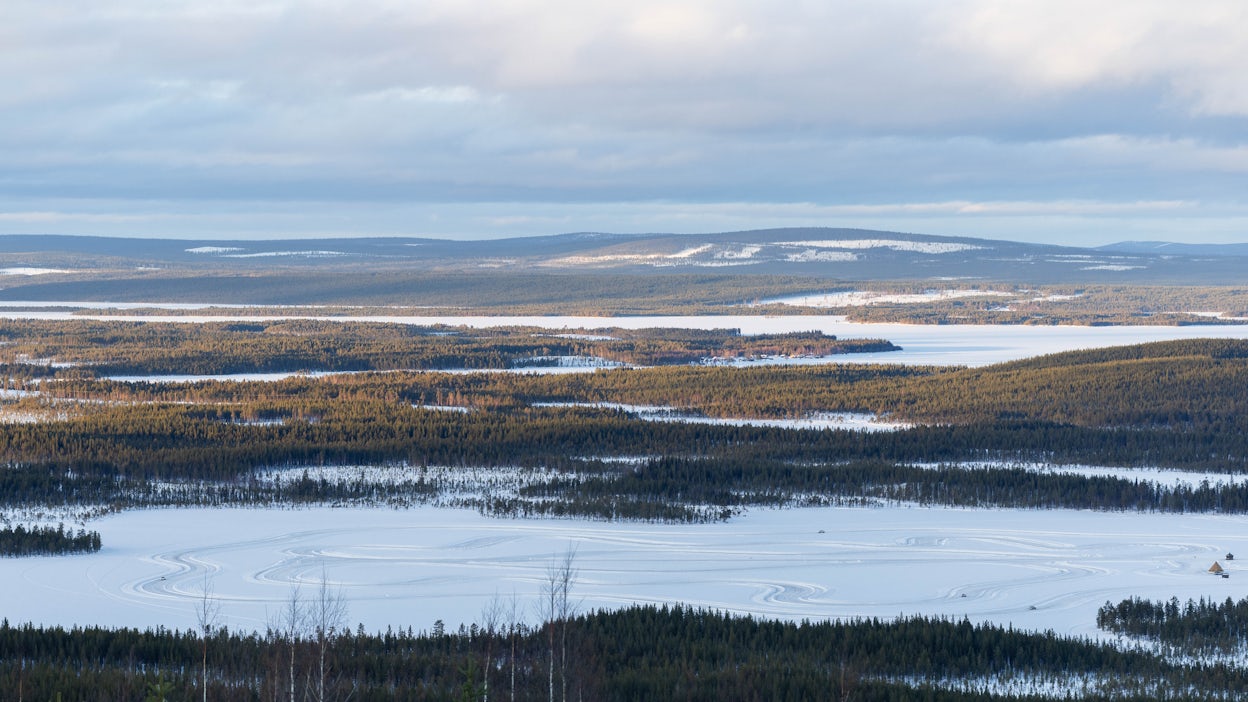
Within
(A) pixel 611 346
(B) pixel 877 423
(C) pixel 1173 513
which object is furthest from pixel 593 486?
(A) pixel 611 346

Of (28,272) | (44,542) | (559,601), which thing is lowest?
(44,542)

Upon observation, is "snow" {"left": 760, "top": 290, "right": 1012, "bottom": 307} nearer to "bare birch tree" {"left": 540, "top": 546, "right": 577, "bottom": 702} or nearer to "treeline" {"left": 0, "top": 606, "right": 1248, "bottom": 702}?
"bare birch tree" {"left": 540, "top": 546, "right": 577, "bottom": 702}

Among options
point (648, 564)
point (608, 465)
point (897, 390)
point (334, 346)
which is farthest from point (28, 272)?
point (648, 564)

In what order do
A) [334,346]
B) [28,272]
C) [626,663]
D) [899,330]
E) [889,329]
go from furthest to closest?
[28,272] → [889,329] → [899,330] → [334,346] → [626,663]

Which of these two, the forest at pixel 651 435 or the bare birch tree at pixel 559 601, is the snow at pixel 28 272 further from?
the bare birch tree at pixel 559 601

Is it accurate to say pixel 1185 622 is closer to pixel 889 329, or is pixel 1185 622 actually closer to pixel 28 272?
pixel 889 329

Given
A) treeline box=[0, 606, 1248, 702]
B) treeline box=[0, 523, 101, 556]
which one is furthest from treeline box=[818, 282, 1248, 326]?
treeline box=[0, 606, 1248, 702]

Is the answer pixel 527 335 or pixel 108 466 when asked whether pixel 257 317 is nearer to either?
pixel 527 335
